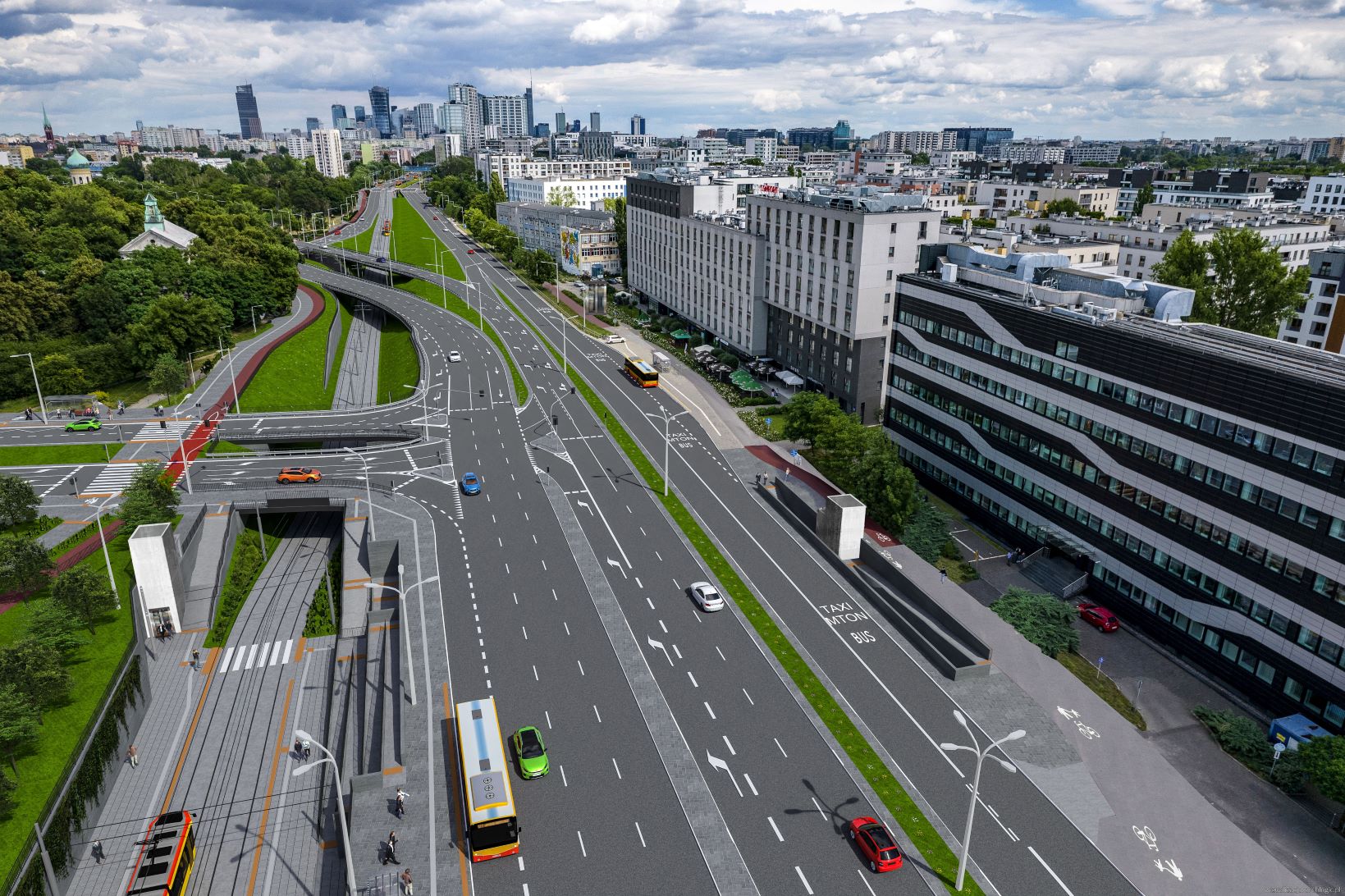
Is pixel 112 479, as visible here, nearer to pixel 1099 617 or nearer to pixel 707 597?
pixel 707 597

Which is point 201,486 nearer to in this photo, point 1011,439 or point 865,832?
point 865,832

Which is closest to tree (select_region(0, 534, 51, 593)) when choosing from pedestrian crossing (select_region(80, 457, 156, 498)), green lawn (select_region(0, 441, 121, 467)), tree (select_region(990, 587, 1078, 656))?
pedestrian crossing (select_region(80, 457, 156, 498))

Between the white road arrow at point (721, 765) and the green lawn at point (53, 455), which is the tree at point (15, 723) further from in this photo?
the green lawn at point (53, 455)

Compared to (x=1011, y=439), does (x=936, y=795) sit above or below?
below

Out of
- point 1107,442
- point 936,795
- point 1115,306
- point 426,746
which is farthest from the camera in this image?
point 1115,306

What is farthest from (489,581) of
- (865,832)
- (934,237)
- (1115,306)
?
(934,237)

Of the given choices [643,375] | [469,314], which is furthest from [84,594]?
[469,314]

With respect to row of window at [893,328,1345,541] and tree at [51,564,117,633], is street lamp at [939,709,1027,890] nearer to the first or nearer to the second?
row of window at [893,328,1345,541]
